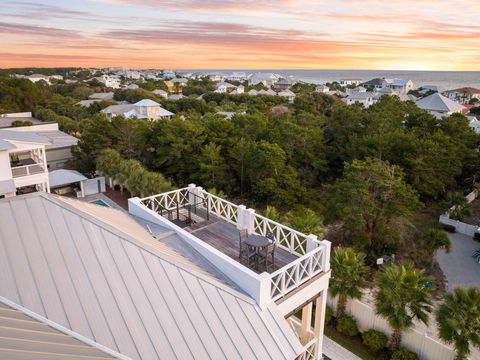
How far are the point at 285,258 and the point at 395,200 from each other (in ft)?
36.8

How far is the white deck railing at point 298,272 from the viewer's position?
24.5 feet

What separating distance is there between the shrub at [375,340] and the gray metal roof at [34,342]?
10153mm

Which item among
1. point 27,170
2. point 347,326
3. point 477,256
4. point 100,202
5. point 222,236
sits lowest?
point 477,256

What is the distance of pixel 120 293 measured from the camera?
6.10m

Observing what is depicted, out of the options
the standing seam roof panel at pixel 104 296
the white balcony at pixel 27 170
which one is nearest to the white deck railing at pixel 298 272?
the standing seam roof panel at pixel 104 296

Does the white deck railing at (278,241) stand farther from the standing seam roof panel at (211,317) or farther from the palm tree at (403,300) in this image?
the palm tree at (403,300)

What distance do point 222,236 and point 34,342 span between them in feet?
21.2

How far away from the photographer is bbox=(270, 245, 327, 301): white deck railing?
7460mm

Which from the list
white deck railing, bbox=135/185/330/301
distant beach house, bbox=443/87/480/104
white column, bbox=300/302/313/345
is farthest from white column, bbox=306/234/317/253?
distant beach house, bbox=443/87/480/104

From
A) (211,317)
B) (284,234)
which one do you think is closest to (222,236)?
(284,234)

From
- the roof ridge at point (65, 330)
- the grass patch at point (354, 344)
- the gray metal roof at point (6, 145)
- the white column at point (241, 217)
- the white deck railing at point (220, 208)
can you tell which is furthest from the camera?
the gray metal roof at point (6, 145)

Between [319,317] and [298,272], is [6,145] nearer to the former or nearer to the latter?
[298,272]

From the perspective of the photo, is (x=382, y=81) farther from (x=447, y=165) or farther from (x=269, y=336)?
(x=269, y=336)

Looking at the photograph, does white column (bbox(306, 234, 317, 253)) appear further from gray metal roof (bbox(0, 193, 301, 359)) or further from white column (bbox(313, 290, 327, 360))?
gray metal roof (bbox(0, 193, 301, 359))
